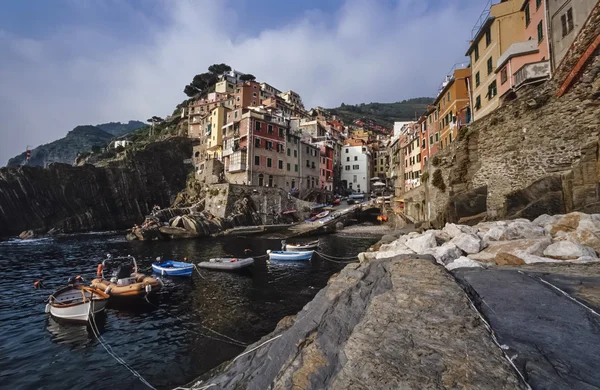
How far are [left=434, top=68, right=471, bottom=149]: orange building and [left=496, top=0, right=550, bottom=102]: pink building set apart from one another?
955 cm

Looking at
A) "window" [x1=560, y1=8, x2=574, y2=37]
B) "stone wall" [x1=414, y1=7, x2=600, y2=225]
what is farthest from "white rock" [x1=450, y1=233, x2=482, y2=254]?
"window" [x1=560, y1=8, x2=574, y2=37]

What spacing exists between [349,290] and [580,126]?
15.4 meters

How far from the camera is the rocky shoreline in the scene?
106 inches

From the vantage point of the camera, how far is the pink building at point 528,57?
21228 mm

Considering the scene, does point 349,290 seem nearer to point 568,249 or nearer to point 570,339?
point 570,339

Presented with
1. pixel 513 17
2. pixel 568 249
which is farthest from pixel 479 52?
pixel 568 249

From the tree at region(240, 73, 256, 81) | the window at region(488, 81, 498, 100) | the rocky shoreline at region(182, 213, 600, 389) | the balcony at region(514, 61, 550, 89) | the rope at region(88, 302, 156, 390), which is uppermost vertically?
the tree at region(240, 73, 256, 81)

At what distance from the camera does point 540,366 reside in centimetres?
266

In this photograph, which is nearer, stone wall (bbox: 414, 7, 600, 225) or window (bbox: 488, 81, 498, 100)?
stone wall (bbox: 414, 7, 600, 225)

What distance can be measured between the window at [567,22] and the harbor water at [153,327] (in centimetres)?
2336

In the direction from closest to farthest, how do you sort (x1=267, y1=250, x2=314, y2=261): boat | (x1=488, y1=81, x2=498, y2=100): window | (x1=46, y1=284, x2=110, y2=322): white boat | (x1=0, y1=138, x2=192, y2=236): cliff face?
(x1=46, y1=284, x2=110, y2=322): white boat, (x1=267, y1=250, x2=314, y2=261): boat, (x1=488, y1=81, x2=498, y2=100): window, (x1=0, y1=138, x2=192, y2=236): cliff face

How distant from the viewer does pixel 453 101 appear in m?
36.4

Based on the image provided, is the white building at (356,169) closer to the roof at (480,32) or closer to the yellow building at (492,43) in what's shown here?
the roof at (480,32)

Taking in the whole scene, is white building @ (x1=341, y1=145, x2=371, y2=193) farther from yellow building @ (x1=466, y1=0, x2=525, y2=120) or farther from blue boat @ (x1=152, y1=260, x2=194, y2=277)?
blue boat @ (x1=152, y1=260, x2=194, y2=277)
